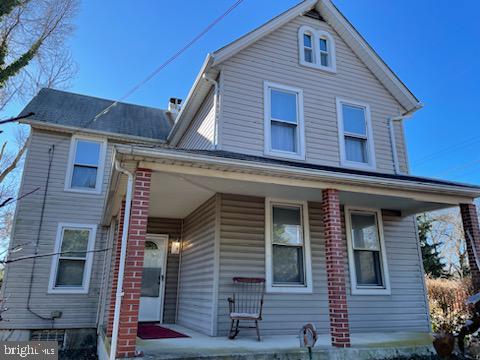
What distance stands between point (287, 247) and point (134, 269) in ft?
11.4

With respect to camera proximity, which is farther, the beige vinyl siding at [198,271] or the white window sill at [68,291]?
the white window sill at [68,291]

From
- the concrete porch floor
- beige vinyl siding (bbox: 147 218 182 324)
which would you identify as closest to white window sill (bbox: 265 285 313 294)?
the concrete porch floor

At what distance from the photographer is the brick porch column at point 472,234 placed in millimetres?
6876

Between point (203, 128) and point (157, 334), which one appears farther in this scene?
point (203, 128)

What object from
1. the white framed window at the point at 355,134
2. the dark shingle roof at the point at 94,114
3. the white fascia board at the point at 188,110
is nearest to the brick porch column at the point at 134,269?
the white fascia board at the point at 188,110

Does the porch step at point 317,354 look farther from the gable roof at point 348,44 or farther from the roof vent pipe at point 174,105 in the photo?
the roof vent pipe at point 174,105

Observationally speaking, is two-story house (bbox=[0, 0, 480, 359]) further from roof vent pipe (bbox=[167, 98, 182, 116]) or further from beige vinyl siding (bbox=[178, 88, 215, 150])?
roof vent pipe (bbox=[167, 98, 182, 116])

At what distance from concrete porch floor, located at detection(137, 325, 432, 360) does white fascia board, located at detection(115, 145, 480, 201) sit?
2543 millimetres

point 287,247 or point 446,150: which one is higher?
point 446,150

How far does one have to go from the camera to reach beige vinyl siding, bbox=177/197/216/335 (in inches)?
261

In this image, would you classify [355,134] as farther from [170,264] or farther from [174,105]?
[174,105]

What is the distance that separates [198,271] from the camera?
7418 millimetres

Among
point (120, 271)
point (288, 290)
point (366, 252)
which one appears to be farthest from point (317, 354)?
point (366, 252)

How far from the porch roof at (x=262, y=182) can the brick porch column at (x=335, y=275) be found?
0.36 metres
